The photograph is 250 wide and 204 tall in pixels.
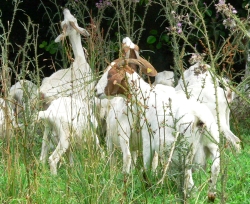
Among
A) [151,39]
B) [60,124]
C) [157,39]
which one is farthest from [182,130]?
[157,39]

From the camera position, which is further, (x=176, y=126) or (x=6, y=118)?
(x=176, y=126)

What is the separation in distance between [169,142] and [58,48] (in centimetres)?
535

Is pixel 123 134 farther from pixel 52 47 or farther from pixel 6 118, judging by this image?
pixel 52 47

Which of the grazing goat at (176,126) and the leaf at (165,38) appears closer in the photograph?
the grazing goat at (176,126)

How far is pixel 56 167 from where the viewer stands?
263 inches

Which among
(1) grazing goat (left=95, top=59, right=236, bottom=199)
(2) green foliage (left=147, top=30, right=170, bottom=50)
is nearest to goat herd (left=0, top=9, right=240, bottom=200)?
(1) grazing goat (left=95, top=59, right=236, bottom=199)

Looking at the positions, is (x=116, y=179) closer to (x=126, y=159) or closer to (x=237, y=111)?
(x=126, y=159)

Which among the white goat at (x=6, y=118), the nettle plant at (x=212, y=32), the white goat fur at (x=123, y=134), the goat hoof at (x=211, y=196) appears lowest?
the goat hoof at (x=211, y=196)

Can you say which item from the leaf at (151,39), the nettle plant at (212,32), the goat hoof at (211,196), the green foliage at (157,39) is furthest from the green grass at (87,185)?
the leaf at (151,39)

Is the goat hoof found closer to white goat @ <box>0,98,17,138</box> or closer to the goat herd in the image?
the goat herd

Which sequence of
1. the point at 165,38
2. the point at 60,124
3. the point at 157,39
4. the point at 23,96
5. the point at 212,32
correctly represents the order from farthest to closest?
the point at 157,39 < the point at 165,38 < the point at 212,32 < the point at 60,124 < the point at 23,96

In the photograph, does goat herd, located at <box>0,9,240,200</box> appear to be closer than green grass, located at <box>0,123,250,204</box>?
No

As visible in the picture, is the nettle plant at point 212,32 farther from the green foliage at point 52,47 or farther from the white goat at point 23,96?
the green foliage at point 52,47

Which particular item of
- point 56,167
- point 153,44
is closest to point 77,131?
point 56,167
